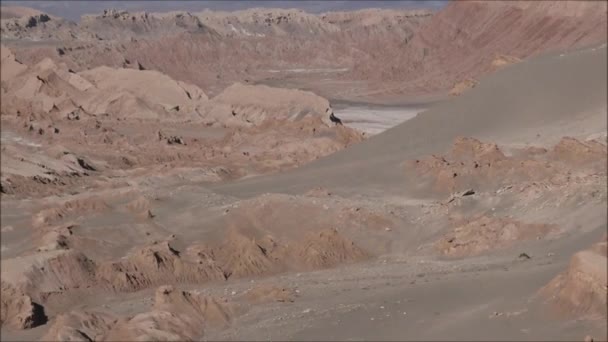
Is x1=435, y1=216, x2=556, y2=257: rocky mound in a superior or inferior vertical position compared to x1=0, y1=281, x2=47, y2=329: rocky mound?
superior

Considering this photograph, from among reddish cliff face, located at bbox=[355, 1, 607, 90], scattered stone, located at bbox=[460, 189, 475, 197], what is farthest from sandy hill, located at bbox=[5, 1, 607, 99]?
scattered stone, located at bbox=[460, 189, 475, 197]

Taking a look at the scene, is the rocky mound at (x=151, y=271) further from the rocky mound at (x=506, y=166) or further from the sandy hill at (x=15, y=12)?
the sandy hill at (x=15, y=12)

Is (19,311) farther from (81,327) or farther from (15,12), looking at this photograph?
(15,12)

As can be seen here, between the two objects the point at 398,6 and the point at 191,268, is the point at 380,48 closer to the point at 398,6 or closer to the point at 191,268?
the point at 191,268

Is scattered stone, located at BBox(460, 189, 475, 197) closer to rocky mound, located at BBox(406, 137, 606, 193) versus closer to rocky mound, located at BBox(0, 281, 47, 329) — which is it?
rocky mound, located at BBox(406, 137, 606, 193)

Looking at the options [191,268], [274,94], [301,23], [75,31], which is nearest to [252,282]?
[191,268]
